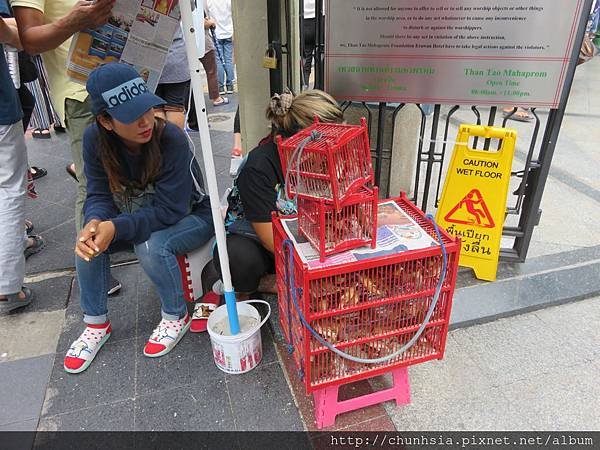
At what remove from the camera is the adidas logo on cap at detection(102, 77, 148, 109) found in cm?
190

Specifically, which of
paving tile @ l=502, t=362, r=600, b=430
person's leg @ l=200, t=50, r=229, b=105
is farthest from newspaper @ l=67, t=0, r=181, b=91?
person's leg @ l=200, t=50, r=229, b=105

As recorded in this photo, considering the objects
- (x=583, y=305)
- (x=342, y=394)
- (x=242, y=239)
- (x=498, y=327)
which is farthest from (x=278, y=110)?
(x=583, y=305)

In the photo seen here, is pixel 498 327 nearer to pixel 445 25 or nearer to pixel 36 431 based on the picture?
pixel 445 25

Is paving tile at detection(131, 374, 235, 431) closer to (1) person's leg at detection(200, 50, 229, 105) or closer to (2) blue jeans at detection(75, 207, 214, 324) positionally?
(2) blue jeans at detection(75, 207, 214, 324)

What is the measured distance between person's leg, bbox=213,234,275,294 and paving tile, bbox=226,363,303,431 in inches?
17.2

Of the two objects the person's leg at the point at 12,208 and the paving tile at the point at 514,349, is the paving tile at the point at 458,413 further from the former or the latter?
the person's leg at the point at 12,208

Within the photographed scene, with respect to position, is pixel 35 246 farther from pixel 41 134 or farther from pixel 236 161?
pixel 41 134

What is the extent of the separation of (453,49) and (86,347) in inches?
92.8

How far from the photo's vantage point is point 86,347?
2.24m

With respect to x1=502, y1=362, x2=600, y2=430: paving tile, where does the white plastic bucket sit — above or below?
above

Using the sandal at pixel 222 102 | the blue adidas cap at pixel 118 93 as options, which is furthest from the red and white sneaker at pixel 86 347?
the sandal at pixel 222 102

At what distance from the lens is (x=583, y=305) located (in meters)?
2.54

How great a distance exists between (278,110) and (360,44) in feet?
2.31

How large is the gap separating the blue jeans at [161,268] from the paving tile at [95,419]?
473 mm
